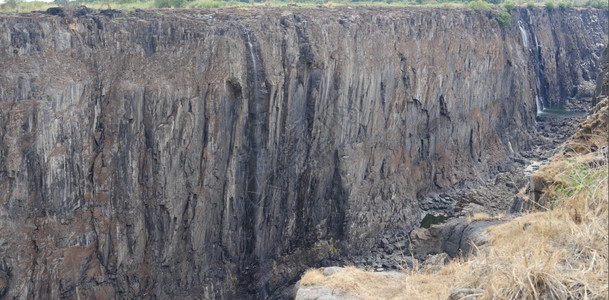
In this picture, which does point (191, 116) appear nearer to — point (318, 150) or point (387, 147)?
point (318, 150)

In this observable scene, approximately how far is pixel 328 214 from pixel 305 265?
138 inches

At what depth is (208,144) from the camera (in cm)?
2553

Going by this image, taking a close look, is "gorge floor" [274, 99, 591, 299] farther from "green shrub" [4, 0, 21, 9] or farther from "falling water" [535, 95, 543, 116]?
"green shrub" [4, 0, 21, 9]

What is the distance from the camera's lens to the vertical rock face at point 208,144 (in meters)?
21.0

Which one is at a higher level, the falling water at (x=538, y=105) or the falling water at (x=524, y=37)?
the falling water at (x=524, y=37)

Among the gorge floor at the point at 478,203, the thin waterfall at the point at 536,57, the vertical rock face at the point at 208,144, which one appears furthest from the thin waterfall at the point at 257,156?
the thin waterfall at the point at 536,57

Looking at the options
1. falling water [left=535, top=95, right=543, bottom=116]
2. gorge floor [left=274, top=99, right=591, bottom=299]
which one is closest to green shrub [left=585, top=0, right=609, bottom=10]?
gorge floor [left=274, top=99, right=591, bottom=299]

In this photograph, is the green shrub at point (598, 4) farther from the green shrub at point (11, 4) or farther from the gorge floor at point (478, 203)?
the green shrub at point (11, 4)

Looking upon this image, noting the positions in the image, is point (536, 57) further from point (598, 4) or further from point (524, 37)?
point (598, 4)

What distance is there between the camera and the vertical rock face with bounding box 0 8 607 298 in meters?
21.0

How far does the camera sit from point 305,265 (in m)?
29.2

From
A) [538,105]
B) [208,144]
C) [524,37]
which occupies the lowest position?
[538,105]

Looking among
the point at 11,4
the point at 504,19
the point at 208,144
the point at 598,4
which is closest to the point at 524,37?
the point at 504,19

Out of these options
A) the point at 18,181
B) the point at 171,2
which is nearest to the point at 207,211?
the point at 18,181
